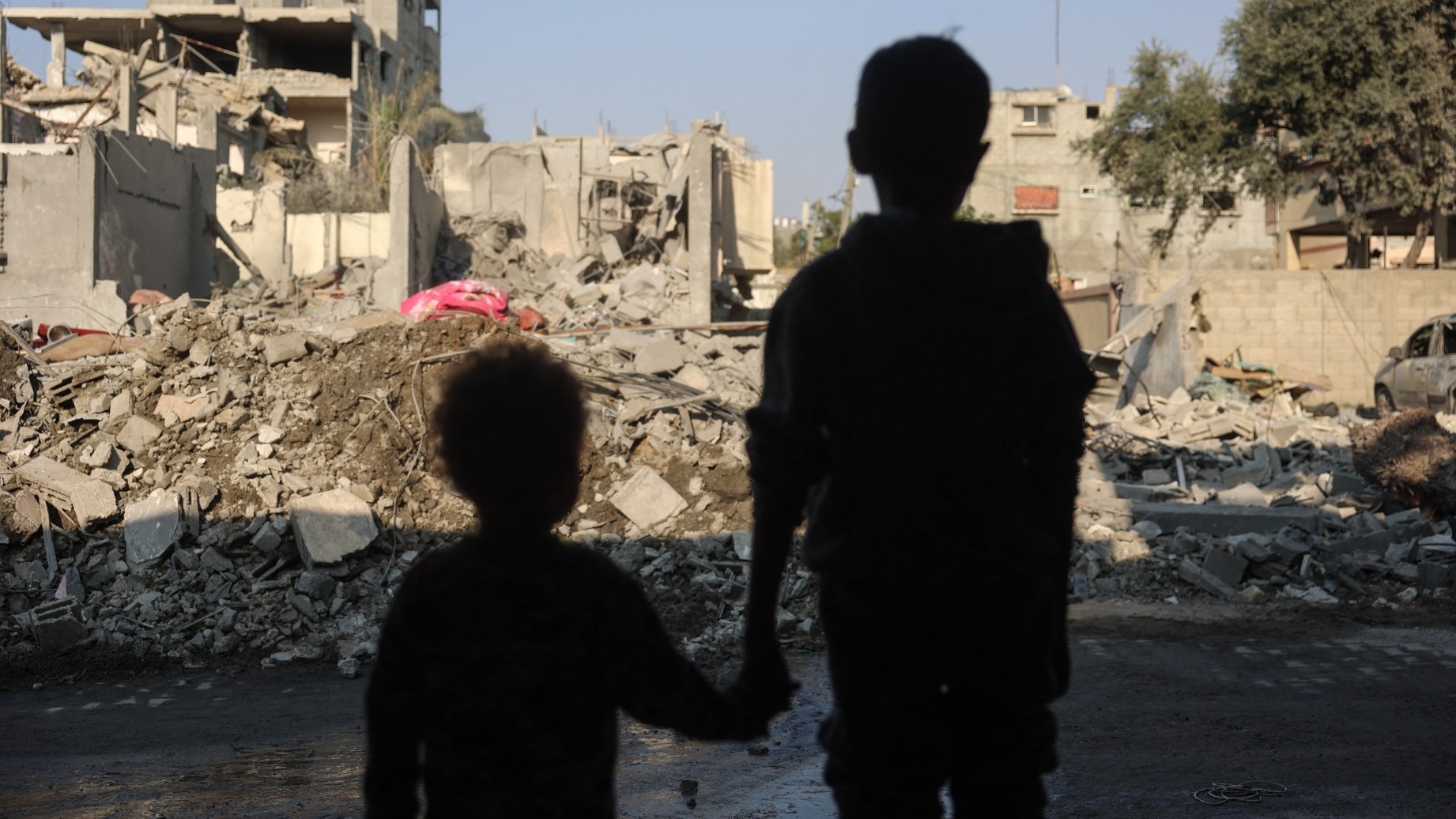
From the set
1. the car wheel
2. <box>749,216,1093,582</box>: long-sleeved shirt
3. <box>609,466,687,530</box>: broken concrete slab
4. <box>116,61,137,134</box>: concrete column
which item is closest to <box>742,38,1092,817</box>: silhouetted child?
<box>749,216,1093,582</box>: long-sleeved shirt

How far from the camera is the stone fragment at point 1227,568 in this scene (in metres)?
8.01

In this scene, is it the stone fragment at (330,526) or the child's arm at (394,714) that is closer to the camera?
the child's arm at (394,714)

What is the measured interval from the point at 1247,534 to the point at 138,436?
25.2 feet

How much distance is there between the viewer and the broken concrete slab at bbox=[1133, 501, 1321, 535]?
8766 mm

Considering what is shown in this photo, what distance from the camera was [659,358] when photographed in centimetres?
1168

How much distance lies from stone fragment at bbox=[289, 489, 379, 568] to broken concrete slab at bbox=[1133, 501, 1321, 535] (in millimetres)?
5417

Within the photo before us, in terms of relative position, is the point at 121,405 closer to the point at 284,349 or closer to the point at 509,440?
the point at 284,349

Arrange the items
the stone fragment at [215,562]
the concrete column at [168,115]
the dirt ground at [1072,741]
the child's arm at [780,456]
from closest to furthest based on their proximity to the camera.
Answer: the child's arm at [780,456]
the dirt ground at [1072,741]
the stone fragment at [215,562]
the concrete column at [168,115]

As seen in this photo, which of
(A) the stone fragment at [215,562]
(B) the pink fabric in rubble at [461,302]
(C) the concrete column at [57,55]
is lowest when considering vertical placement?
(A) the stone fragment at [215,562]

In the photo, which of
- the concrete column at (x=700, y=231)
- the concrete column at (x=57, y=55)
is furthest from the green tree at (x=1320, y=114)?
the concrete column at (x=57, y=55)

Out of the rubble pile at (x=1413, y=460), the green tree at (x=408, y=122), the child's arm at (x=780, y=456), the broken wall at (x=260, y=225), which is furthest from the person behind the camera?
the green tree at (x=408, y=122)

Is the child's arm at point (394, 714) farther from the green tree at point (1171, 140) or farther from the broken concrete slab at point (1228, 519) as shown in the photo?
the green tree at point (1171, 140)

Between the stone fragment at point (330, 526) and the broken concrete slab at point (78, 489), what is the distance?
4.05 ft

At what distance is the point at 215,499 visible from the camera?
7980 millimetres
